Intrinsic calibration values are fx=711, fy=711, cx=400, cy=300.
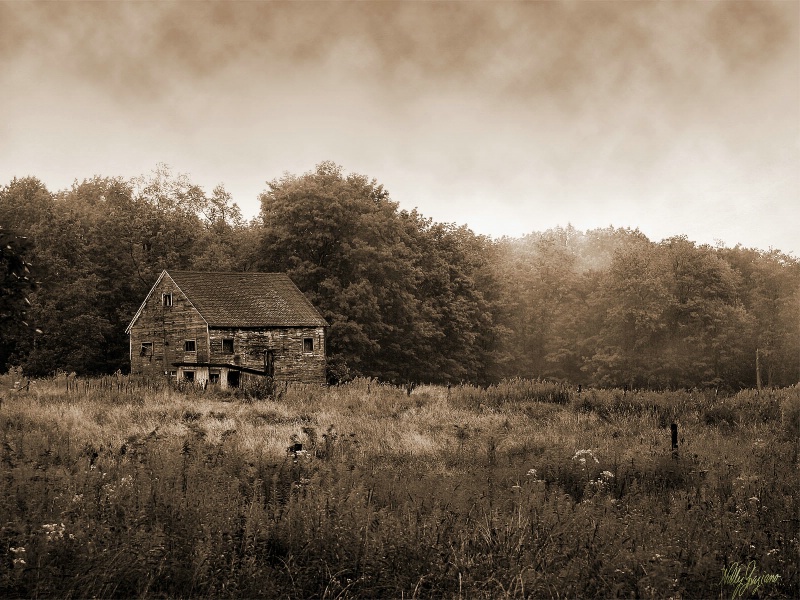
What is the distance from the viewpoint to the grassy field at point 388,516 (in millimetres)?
5480

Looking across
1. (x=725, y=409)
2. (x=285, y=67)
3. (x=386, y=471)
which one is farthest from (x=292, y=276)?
(x=386, y=471)

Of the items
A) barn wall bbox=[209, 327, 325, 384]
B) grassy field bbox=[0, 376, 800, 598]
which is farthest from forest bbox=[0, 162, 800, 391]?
grassy field bbox=[0, 376, 800, 598]

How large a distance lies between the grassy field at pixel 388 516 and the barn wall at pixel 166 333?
79.0 ft

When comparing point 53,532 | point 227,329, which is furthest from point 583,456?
point 227,329

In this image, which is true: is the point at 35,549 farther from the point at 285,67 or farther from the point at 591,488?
the point at 285,67

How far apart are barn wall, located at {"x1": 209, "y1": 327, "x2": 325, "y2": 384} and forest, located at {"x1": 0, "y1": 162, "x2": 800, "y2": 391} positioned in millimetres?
2369

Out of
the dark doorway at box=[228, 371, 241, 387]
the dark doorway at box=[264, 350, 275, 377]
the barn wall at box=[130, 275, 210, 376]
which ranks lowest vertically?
the dark doorway at box=[228, 371, 241, 387]

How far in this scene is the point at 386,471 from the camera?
9.91m

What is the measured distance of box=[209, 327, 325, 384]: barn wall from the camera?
37688 millimetres

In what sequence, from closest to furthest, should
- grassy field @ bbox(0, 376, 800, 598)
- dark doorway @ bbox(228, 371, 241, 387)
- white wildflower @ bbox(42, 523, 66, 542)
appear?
1. white wildflower @ bbox(42, 523, 66, 542)
2. grassy field @ bbox(0, 376, 800, 598)
3. dark doorway @ bbox(228, 371, 241, 387)

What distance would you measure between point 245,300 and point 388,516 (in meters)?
33.6

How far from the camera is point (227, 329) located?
124 feet

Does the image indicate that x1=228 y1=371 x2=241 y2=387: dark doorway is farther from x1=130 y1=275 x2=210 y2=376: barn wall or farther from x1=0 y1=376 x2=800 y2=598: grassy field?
x1=0 y1=376 x2=800 y2=598: grassy field

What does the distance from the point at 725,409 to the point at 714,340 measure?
108 ft
